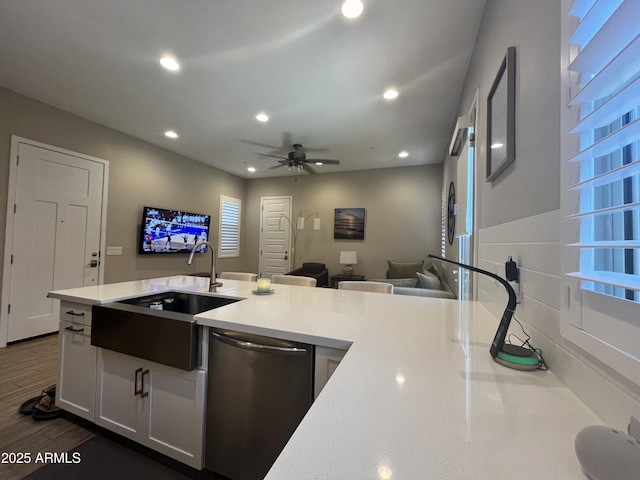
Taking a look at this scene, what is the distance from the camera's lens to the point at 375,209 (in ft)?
17.1

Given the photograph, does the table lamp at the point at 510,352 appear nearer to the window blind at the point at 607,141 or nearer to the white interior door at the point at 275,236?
the window blind at the point at 607,141

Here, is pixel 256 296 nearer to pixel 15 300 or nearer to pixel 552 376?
pixel 552 376

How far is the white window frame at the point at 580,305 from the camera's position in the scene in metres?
0.44

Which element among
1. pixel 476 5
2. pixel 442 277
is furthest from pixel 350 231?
pixel 476 5

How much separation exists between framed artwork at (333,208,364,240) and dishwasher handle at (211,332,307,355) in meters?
4.37

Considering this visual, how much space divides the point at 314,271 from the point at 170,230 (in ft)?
9.18

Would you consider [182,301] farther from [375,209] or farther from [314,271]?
[375,209]

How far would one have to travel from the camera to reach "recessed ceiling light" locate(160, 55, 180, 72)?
85.1 inches

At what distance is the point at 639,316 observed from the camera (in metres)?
0.43

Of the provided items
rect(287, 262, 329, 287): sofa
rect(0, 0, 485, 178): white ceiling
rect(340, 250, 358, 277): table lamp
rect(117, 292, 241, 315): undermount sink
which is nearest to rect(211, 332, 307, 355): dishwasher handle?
rect(117, 292, 241, 315): undermount sink

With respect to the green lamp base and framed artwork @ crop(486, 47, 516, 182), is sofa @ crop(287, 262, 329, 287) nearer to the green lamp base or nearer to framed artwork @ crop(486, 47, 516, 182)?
framed artwork @ crop(486, 47, 516, 182)

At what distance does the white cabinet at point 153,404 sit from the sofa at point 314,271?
3721mm

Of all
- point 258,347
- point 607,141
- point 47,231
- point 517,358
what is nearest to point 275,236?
Answer: point 47,231

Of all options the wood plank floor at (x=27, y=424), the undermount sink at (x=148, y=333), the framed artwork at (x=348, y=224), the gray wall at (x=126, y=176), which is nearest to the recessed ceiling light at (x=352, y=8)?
the undermount sink at (x=148, y=333)
